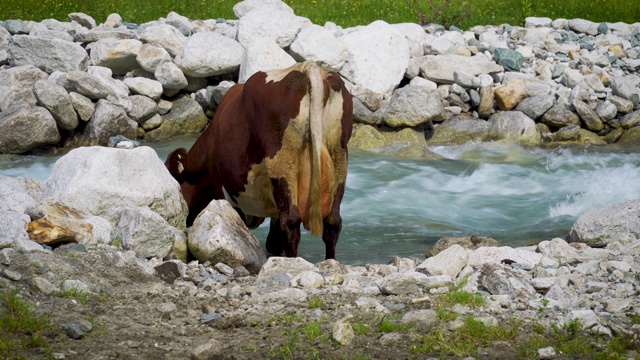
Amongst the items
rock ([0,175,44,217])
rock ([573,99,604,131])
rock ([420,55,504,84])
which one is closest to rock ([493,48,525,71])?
rock ([420,55,504,84])

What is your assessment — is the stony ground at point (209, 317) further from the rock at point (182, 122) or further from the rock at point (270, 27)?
the rock at point (270, 27)

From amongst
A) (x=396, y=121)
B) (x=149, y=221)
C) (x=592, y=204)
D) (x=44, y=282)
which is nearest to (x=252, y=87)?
(x=149, y=221)

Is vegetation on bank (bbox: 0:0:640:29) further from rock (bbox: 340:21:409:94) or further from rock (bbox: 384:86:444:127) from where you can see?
rock (bbox: 384:86:444:127)

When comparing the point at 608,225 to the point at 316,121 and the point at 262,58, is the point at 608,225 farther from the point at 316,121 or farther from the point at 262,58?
the point at 262,58

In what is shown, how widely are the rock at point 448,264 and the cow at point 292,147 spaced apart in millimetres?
1293

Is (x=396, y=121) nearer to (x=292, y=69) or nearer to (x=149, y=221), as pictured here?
(x=292, y=69)

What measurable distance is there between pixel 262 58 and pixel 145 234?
8752 mm

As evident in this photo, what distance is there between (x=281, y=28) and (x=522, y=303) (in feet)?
37.2

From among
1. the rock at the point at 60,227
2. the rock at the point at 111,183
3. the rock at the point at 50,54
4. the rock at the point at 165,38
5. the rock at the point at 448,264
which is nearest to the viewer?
the rock at the point at 448,264

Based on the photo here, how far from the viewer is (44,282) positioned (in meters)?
5.36

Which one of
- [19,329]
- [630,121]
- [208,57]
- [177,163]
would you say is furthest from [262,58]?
[19,329]

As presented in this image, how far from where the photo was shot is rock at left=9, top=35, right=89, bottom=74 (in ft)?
51.2

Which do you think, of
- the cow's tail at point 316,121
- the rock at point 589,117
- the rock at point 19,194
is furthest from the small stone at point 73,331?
the rock at point 589,117

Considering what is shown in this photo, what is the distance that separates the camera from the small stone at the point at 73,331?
477cm
